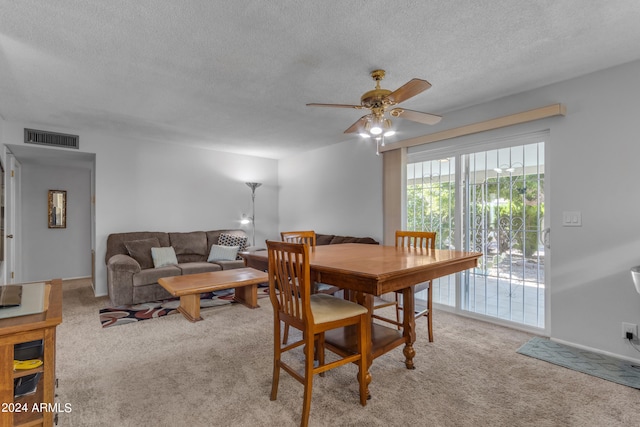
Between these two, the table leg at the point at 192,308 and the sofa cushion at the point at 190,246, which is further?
the sofa cushion at the point at 190,246

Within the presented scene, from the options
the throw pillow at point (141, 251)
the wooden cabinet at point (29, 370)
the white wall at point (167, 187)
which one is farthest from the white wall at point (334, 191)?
the wooden cabinet at point (29, 370)

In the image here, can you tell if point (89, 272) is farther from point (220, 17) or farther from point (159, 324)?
point (220, 17)

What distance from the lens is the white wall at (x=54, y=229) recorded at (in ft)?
17.4

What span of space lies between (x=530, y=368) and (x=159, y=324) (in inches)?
134

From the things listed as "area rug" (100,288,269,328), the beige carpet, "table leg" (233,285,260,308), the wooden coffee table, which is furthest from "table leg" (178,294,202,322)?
"table leg" (233,285,260,308)

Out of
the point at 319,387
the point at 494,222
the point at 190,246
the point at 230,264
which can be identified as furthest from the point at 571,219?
the point at 190,246

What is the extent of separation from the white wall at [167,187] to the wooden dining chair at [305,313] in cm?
385

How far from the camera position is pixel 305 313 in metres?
1.69

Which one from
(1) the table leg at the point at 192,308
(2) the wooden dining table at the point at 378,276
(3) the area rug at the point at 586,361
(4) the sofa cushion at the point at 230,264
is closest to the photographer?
(2) the wooden dining table at the point at 378,276

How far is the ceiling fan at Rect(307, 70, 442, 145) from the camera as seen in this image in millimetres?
2025

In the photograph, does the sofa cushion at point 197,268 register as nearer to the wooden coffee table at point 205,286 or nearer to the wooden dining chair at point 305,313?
the wooden coffee table at point 205,286

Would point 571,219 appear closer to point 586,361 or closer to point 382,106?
point 586,361

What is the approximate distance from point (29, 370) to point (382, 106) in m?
2.31

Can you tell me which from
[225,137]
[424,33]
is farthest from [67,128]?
[424,33]
